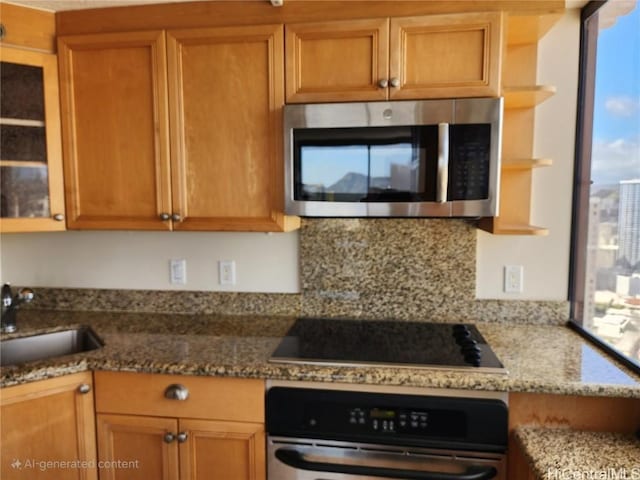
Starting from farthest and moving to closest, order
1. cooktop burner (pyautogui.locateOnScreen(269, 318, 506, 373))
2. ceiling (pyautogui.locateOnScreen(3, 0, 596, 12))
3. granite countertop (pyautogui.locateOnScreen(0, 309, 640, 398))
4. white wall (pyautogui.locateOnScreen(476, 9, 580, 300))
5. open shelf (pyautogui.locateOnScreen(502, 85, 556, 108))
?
white wall (pyautogui.locateOnScreen(476, 9, 580, 300)) < ceiling (pyautogui.locateOnScreen(3, 0, 596, 12)) < open shelf (pyautogui.locateOnScreen(502, 85, 556, 108)) < cooktop burner (pyautogui.locateOnScreen(269, 318, 506, 373)) < granite countertop (pyautogui.locateOnScreen(0, 309, 640, 398))

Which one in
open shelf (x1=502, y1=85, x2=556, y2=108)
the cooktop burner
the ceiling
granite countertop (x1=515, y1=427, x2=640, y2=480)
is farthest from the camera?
the ceiling

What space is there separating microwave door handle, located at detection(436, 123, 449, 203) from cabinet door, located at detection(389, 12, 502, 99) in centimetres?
15

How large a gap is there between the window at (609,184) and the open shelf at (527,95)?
0.22m

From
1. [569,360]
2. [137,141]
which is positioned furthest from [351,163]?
[569,360]

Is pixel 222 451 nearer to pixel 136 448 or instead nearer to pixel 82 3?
pixel 136 448

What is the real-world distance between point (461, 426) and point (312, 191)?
912mm

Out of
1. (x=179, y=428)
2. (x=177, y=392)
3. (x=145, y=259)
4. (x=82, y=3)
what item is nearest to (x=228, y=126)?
(x=82, y=3)

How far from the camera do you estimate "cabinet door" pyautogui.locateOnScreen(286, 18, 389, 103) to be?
153 cm

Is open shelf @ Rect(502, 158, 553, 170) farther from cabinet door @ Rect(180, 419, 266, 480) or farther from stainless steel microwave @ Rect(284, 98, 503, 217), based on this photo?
cabinet door @ Rect(180, 419, 266, 480)

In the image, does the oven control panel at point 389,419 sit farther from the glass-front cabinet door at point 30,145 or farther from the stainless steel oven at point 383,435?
the glass-front cabinet door at point 30,145

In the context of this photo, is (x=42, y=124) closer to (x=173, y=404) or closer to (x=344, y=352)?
(x=173, y=404)

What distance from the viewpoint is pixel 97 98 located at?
5.60 feet

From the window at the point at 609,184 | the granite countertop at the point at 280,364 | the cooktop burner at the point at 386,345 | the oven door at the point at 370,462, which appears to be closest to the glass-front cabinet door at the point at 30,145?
the granite countertop at the point at 280,364

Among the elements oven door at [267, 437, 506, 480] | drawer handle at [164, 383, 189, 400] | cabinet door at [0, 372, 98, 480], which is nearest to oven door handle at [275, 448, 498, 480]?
oven door at [267, 437, 506, 480]
